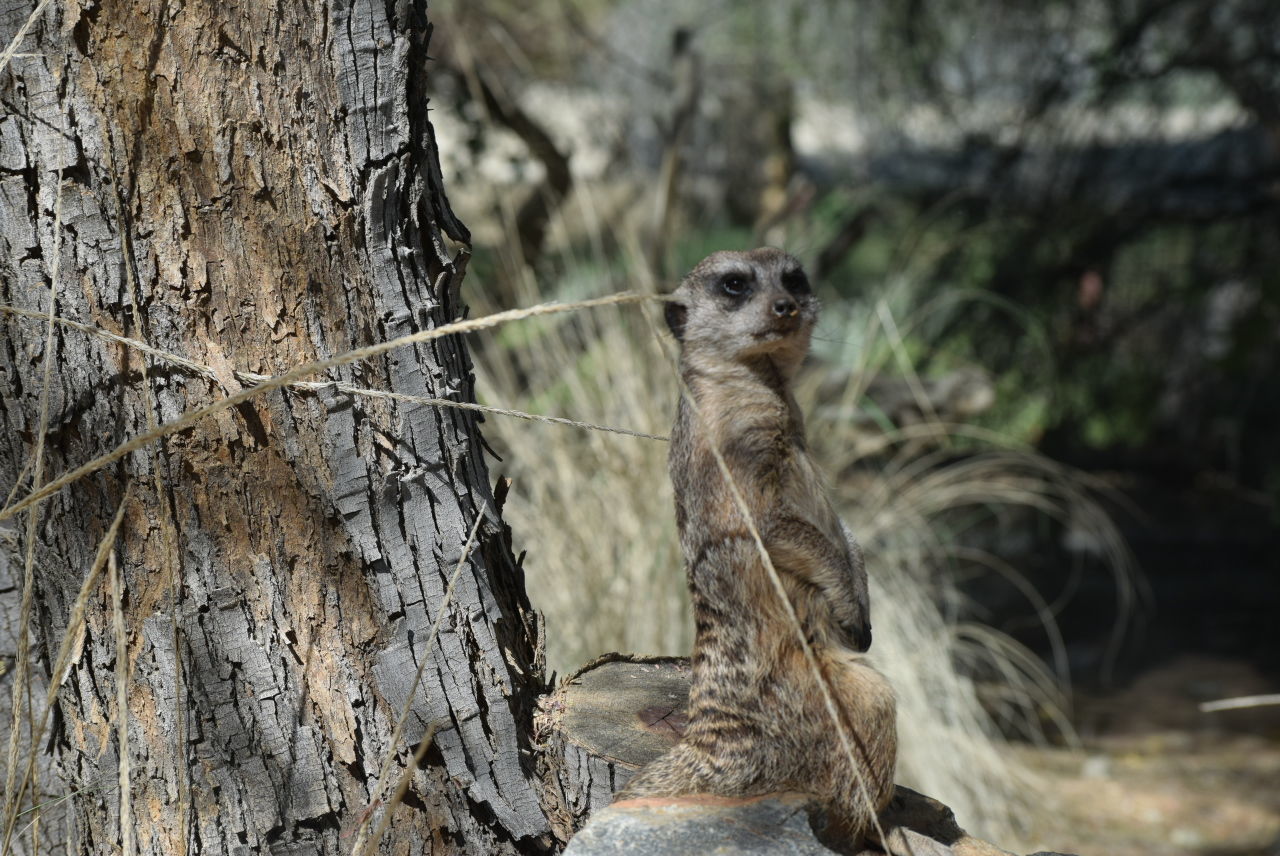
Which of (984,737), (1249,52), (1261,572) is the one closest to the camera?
(984,737)

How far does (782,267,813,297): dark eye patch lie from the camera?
184 cm

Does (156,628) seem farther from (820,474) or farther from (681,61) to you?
(681,61)

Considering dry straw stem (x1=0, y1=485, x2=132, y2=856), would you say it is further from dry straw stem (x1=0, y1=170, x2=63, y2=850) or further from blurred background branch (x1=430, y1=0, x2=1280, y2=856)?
blurred background branch (x1=430, y1=0, x2=1280, y2=856)

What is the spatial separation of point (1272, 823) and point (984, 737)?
116cm

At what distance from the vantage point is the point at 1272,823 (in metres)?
3.87

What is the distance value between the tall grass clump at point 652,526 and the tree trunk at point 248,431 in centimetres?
161

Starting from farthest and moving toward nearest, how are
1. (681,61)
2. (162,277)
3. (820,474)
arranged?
(681,61)
(820,474)
(162,277)

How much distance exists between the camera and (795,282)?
6.08 feet

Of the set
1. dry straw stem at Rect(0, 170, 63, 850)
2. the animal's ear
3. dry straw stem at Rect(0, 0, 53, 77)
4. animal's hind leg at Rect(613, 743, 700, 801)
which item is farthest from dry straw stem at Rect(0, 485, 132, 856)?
the animal's ear

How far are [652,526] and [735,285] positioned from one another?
5.29 ft

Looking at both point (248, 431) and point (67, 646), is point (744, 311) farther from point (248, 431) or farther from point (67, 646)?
point (67, 646)

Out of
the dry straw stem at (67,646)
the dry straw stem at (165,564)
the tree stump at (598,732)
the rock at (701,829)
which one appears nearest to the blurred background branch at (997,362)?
the tree stump at (598,732)

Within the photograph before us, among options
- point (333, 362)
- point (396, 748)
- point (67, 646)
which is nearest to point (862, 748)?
point (396, 748)

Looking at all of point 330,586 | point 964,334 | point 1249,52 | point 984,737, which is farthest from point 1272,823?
point 330,586
